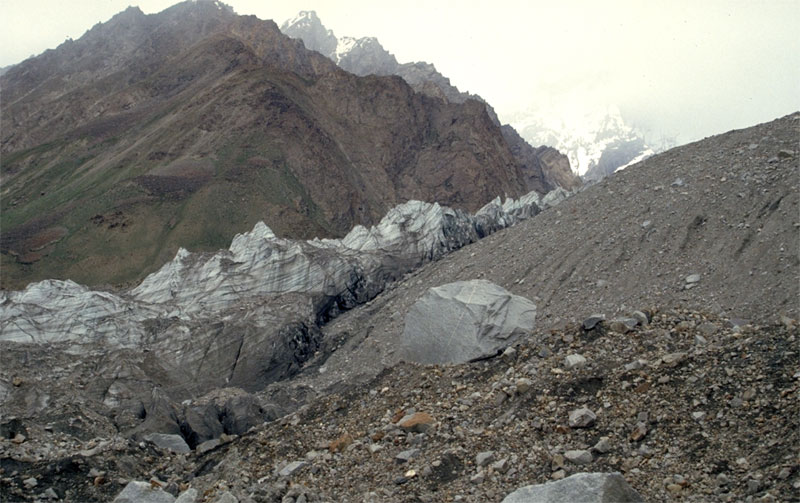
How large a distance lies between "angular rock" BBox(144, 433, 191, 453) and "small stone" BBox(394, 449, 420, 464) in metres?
5.33

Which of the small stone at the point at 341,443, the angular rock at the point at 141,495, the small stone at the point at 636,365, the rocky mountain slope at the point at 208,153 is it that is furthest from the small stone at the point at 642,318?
the rocky mountain slope at the point at 208,153

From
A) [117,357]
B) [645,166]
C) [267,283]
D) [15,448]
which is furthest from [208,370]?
[645,166]

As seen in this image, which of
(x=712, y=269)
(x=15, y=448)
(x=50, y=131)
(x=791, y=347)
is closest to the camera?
(x=791, y=347)

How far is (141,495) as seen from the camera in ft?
26.9

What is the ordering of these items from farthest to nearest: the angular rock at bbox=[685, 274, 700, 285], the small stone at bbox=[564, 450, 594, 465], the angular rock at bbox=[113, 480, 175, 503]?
1. the angular rock at bbox=[685, 274, 700, 285]
2. the small stone at bbox=[564, 450, 594, 465]
3. the angular rock at bbox=[113, 480, 175, 503]

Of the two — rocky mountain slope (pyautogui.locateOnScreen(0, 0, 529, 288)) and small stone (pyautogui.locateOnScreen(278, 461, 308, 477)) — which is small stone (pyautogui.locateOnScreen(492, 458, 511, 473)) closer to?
small stone (pyautogui.locateOnScreen(278, 461, 308, 477))

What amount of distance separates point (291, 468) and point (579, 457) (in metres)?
4.05

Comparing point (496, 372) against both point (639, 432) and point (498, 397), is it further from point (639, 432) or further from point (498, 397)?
point (639, 432)

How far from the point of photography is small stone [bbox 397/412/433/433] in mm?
10109

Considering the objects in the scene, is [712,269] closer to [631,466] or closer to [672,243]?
[672,243]

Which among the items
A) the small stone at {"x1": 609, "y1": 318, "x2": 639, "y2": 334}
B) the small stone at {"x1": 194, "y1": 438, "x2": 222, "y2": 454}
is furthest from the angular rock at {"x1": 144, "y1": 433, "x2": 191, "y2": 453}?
the small stone at {"x1": 609, "y1": 318, "x2": 639, "y2": 334}

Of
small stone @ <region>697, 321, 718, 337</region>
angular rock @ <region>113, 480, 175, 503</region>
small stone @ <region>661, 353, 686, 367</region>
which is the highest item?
angular rock @ <region>113, 480, 175, 503</region>

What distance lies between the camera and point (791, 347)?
8750 millimetres

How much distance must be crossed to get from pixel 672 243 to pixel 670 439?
11054mm
